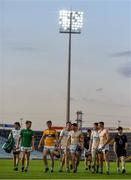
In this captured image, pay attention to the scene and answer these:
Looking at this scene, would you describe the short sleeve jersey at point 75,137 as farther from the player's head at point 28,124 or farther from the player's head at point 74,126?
the player's head at point 28,124

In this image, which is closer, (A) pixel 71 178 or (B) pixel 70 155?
(A) pixel 71 178

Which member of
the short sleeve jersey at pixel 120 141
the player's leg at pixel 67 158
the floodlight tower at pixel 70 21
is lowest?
the player's leg at pixel 67 158

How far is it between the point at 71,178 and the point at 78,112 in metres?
22.3

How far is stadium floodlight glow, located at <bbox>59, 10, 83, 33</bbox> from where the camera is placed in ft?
141

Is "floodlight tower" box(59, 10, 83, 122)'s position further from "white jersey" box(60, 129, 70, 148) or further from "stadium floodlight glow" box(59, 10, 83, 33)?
"white jersey" box(60, 129, 70, 148)

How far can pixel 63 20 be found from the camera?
43844mm

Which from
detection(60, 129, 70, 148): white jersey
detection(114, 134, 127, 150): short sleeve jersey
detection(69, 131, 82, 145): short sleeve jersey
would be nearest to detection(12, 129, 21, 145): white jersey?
detection(60, 129, 70, 148): white jersey

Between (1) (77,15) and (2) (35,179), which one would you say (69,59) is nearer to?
(1) (77,15)

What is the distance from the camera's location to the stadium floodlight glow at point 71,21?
4292 cm

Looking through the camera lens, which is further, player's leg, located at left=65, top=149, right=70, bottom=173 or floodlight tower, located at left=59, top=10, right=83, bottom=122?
floodlight tower, located at left=59, top=10, right=83, bottom=122

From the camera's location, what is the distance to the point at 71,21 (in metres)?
42.7

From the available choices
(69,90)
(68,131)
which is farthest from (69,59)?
(68,131)

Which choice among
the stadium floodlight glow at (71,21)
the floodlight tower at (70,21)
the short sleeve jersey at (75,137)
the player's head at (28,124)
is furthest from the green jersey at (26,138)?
the stadium floodlight glow at (71,21)

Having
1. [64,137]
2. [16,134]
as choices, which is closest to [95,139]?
[64,137]
